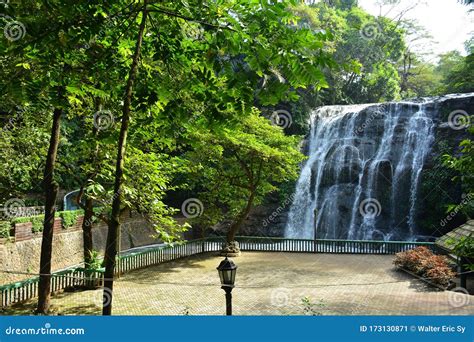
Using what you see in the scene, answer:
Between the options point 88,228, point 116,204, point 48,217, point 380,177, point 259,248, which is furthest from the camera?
point 380,177

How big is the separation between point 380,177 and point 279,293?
1882 centimetres

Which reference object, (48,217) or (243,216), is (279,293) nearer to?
(48,217)

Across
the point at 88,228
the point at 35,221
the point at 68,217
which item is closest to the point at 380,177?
the point at 68,217

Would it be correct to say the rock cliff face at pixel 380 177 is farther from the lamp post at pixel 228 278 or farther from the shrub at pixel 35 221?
the lamp post at pixel 228 278

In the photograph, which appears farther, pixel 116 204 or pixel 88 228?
pixel 88 228

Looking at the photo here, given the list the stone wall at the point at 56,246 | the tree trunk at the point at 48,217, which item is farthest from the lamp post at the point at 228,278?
the stone wall at the point at 56,246

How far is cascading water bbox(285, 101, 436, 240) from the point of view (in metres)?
30.1

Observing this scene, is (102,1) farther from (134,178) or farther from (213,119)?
(134,178)

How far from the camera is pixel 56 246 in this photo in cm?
2209

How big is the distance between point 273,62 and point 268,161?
1980 centimetres

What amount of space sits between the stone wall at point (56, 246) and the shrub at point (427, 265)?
38.6 feet

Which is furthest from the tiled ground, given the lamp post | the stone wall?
the lamp post

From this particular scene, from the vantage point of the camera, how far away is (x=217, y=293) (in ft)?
50.5

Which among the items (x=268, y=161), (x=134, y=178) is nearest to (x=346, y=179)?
(x=268, y=161)
